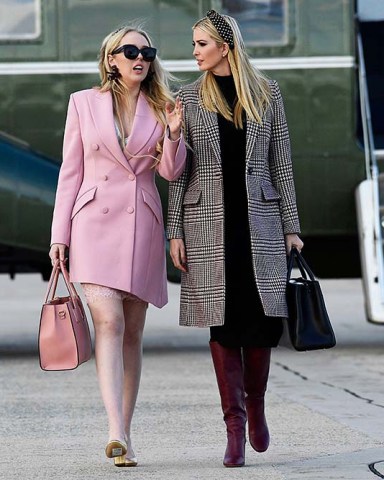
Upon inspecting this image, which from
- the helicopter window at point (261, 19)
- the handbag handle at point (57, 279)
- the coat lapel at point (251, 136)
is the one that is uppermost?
the helicopter window at point (261, 19)

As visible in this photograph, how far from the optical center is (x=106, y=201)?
21.4 ft

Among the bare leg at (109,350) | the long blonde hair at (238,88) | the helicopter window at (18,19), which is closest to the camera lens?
the bare leg at (109,350)

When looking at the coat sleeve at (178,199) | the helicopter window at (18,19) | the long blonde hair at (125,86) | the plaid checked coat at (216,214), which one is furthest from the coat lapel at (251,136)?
the helicopter window at (18,19)

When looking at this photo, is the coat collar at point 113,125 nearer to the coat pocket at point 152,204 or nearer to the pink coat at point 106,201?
the pink coat at point 106,201

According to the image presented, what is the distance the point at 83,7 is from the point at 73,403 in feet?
12.2

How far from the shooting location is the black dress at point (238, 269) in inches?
255

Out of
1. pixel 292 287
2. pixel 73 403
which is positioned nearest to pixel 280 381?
pixel 73 403

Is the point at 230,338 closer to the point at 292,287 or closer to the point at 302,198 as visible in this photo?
the point at 292,287

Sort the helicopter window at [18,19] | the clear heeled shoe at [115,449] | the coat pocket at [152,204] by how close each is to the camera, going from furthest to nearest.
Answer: the helicopter window at [18,19], the coat pocket at [152,204], the clear heeled shoe at [115,449]

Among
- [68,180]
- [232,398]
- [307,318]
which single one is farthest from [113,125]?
[232,398]

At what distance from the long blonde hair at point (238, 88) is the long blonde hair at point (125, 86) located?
0.18m

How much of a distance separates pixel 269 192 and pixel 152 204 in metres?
0.51

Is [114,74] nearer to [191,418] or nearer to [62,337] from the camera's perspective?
[62,337]

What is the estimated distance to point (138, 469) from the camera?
6387 millimetres
